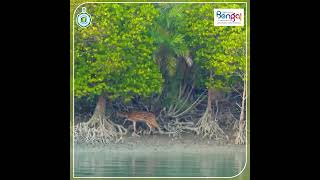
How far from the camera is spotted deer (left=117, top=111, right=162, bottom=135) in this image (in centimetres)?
995

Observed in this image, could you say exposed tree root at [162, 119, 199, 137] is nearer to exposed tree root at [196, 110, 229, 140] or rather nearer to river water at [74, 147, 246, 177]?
exposed tree root at [196, 110, 229, 140]

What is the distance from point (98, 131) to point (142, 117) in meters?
0.55

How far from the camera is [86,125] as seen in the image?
983 centimetres

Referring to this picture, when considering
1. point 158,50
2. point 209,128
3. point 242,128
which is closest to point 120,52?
point 158,50

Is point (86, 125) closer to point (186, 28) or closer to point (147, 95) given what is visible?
point (147, 95)

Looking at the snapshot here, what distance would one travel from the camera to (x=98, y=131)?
9875mm

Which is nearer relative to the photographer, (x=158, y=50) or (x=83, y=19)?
(x=83, y=19)

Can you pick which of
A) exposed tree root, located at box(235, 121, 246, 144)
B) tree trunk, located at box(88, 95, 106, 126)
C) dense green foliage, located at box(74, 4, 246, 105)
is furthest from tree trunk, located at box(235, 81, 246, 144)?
tree trunk, located at box(88, 95, 106, 126)

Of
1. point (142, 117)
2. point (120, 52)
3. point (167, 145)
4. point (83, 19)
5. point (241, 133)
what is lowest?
point (167, 145)

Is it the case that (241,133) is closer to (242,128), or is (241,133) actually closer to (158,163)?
(242,128)

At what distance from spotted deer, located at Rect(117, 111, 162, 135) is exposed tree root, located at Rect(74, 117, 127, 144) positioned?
145 mm

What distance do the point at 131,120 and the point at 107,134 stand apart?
33cm

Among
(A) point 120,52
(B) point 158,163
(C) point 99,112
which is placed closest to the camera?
(B) point 158,163

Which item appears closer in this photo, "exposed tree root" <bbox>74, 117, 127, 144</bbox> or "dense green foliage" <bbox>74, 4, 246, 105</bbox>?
"exposed tree root" <bbox>74, 117, 127, 144</bbox>
